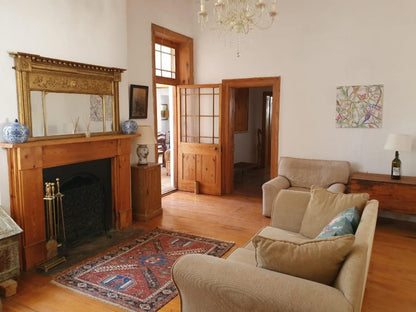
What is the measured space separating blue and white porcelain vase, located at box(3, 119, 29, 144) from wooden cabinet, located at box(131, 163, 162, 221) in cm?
184

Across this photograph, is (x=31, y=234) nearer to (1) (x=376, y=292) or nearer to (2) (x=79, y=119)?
(2) (x=79, y=119)

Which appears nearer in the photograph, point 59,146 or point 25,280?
point 25,280

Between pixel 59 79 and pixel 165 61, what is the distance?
2.76m

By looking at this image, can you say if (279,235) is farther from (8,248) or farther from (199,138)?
(199,138)

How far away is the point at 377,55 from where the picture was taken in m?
4.62

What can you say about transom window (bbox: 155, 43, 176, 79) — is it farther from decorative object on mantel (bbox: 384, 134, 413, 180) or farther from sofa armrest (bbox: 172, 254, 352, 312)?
sofa armrest (bbox: 172, 254, 352, 312)

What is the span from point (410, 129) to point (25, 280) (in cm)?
492

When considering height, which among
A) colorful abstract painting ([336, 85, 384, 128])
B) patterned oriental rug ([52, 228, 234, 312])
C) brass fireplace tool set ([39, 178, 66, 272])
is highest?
colorful abstract painting ([336, 85, 384, 128])

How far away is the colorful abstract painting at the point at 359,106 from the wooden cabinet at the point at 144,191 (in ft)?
9.56

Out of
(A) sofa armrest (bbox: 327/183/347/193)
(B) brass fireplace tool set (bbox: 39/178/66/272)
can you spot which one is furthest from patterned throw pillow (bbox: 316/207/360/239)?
(B) brass fireplace tool set (bbox: 39/178/66/272)

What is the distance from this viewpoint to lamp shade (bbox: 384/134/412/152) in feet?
13.7

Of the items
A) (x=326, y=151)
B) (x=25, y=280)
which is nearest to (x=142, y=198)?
(x=25, y=280)

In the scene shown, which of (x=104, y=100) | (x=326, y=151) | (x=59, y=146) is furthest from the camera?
(x=326, y=151)

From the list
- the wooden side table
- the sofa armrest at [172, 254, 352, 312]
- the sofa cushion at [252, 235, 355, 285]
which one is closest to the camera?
the sofa armrest at [172, 254, 352, 312]
